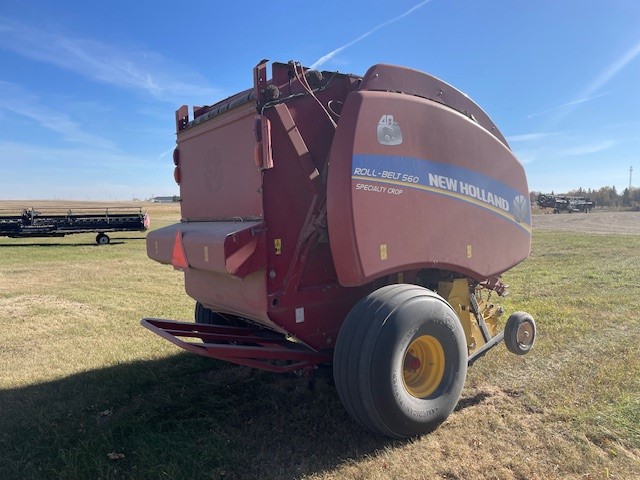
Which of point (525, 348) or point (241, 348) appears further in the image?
point (525, 348)

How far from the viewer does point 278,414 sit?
153 inches

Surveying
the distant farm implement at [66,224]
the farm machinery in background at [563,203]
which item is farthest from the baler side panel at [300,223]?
the farm machinery in background at [563,203]

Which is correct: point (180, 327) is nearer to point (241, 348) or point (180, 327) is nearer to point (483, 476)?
point (241, 348)

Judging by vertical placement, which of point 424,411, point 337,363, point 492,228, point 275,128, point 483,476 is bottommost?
point 483,476

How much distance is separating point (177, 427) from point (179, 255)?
1289mm

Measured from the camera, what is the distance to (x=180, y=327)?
4379 mm

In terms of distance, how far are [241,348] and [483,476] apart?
171 cm

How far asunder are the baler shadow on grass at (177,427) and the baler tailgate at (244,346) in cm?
42

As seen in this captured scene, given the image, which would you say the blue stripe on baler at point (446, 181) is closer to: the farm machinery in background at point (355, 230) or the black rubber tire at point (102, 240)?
the farm machinery in background at point (355, 230)

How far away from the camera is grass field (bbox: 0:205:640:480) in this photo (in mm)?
3111


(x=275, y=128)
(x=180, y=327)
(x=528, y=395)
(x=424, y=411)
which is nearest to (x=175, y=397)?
(x=180, y=327)

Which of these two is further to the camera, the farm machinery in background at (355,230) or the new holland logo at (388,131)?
the new holland logo at (388,131)

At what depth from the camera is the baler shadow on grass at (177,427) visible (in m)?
3.16

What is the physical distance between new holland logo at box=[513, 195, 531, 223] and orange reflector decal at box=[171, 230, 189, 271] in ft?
9.56
